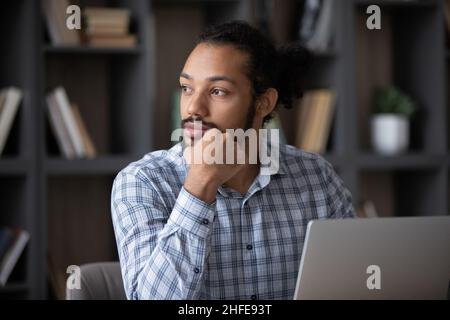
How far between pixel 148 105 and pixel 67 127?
322 millimetres

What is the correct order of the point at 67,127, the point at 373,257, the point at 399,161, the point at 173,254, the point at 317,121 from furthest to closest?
the point at 399,161 → the point at 317,121 → the point at 67,127 → the point at 173,254 → the point at 373,257

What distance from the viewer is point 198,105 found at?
141 cm

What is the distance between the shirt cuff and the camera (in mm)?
1268

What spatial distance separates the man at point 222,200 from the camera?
1273mm

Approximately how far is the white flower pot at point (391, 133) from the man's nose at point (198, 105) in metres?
1.95

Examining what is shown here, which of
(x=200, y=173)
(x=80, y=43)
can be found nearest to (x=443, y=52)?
(x=80, y=43)

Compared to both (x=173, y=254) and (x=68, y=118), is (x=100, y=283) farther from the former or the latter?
(x=68, y=118)

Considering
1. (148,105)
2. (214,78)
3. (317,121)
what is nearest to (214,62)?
(214,78)

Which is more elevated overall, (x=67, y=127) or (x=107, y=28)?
(x=107, y=28)

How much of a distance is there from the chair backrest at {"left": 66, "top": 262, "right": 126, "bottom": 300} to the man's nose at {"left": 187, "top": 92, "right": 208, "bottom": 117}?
0.51 meters

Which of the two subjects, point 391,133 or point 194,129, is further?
point 391,133

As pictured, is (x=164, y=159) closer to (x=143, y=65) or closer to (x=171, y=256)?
(x=171, y=256)

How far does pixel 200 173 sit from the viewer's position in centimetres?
129

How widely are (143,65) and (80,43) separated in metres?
0.26
